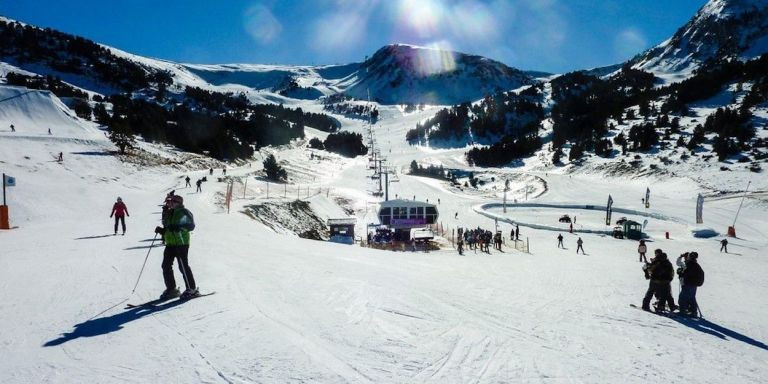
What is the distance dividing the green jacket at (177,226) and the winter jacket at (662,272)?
33.2 feet

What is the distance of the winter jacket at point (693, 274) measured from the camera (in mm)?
9703

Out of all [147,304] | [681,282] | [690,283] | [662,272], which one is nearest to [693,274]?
[690,283]

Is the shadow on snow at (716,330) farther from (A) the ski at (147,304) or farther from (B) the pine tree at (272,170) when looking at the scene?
(B) the pine tree at (272,170)

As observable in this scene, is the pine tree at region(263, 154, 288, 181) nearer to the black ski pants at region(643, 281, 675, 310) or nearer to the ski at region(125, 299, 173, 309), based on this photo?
the ski at region(125, 299, 173, 309)

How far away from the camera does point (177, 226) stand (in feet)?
23.8

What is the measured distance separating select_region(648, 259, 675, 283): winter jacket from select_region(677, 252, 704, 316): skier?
26 cm

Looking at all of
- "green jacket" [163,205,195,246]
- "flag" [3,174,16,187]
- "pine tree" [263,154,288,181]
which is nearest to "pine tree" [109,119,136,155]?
"pine tree" [263,154,288,181]

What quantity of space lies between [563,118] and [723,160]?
240 feet

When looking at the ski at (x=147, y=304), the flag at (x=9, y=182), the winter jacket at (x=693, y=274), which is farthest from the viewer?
the flag at (x=9, y=182)

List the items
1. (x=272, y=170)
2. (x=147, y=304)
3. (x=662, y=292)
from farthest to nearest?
(x=272, y=170), (x=662, y=292), (x=147, y=304)

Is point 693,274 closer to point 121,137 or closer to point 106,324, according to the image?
point 106,324

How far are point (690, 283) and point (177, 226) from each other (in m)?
10.9

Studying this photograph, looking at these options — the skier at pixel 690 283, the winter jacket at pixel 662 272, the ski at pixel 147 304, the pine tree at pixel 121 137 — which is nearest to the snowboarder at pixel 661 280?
the winter jacket at pixel 662 272

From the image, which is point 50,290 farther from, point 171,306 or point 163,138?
point 163,138
